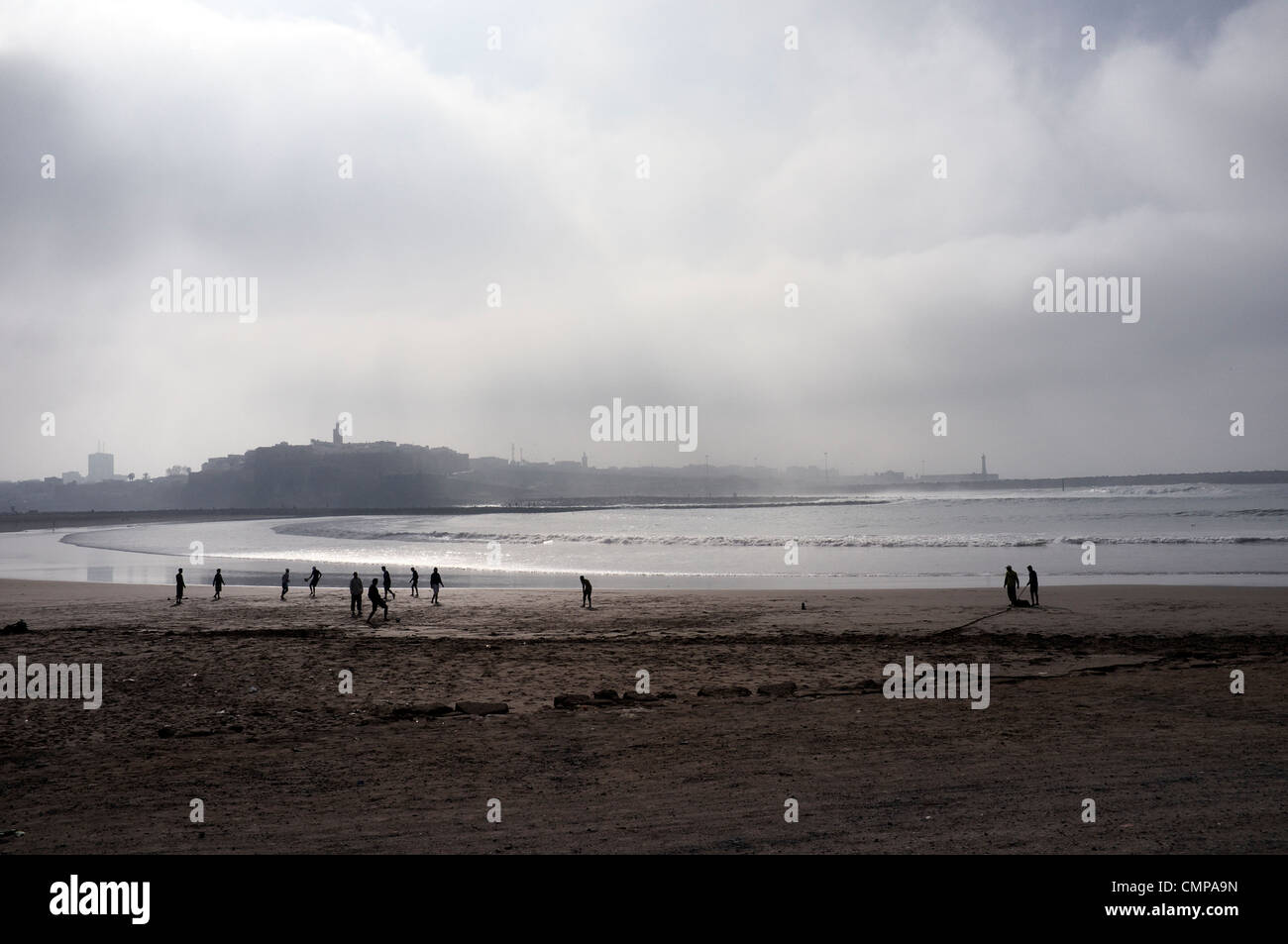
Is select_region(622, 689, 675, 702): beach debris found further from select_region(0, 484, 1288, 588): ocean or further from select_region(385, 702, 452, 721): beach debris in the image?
select_region(0, 484, 1288, 588): ocean

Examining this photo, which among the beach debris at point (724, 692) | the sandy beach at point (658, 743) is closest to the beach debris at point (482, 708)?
the sandy beach at point (658, 743)

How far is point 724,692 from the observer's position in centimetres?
1221

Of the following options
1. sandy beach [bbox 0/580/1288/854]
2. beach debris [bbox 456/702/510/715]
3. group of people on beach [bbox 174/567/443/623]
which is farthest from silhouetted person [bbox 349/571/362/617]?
beach debris [bbox 456/702/510/715]

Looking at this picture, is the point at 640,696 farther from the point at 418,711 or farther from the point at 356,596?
the point at 356,596

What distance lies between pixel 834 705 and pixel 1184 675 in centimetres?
593

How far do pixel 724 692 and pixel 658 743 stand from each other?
3.01m

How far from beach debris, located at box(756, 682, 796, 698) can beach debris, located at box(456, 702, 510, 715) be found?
12.2ft

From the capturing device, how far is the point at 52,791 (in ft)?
25.7

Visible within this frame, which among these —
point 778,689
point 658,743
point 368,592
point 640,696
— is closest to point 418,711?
point 640,696

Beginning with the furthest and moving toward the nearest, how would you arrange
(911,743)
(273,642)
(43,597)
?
(43,597) → (273,642) → (911,743)

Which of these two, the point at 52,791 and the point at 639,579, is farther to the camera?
the point at 639,579

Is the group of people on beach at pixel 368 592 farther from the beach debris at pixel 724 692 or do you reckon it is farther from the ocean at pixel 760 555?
the beach debris at pixel 724 692
